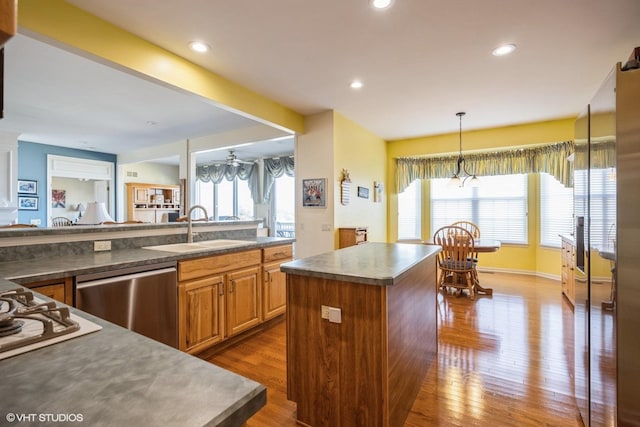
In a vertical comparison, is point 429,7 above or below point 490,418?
above

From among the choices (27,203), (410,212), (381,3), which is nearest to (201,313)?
(381,3)

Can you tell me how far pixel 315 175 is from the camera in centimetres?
438

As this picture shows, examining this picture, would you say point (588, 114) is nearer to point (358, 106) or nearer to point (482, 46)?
point (482, 46)

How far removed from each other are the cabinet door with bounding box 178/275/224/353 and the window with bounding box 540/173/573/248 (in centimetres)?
554

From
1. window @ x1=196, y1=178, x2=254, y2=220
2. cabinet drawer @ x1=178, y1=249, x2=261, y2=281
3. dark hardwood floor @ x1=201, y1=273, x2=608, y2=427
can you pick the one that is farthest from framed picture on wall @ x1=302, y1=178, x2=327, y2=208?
window @ x1=196, y1=178, x2=254, y2=220

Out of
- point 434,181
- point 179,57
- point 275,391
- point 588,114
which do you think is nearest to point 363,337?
point 275,391

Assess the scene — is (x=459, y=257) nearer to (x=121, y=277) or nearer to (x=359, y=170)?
(x=359, y=170)

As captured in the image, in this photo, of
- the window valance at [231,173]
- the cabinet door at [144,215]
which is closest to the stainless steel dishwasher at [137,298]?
the window valance at [231,173]

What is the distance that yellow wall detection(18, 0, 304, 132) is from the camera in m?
1.95

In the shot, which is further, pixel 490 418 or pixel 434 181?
pixel 434 181

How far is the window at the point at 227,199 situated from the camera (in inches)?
322

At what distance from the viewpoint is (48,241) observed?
82.0 inches

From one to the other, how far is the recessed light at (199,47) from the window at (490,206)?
4.61m

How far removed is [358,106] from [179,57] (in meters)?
2.26
